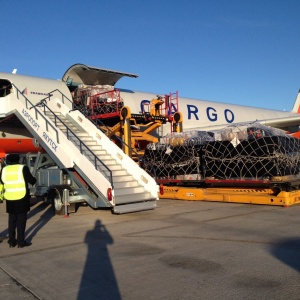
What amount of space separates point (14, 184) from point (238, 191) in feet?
→ 23.2

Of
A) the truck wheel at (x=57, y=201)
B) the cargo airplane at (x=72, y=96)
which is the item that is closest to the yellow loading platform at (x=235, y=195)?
the truck wheel at (x=57, y=201)

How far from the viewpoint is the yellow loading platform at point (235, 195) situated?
10289 mm

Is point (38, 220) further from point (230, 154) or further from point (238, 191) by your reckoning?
point (238, 191)

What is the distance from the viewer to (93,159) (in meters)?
10.9

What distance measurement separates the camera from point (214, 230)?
7508mm

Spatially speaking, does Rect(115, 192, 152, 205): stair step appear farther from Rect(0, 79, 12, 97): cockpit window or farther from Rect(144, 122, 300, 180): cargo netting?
Rect(0, 79, 12, 97): cockpit window

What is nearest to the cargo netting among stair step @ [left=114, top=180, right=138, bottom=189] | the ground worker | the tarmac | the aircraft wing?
the tarmac

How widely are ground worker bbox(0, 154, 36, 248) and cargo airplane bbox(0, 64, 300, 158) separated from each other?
6.56m

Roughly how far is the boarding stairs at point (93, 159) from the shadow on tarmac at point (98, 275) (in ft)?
8.38

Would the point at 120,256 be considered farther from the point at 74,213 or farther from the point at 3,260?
the point at 74,213

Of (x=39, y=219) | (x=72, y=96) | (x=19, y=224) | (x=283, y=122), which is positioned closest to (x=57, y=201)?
(x=39, y=219)

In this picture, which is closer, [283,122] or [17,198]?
[17,198]

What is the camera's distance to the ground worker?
250 inches

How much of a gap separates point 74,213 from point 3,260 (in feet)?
16.1
